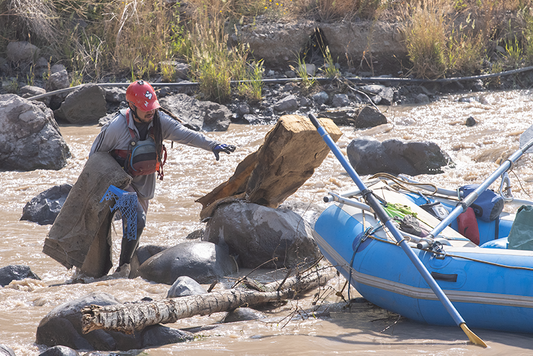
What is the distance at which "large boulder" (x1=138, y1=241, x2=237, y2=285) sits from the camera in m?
4.20

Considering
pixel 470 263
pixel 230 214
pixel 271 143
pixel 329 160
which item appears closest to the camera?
pixel 470 263

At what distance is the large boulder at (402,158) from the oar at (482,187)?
9.12ft

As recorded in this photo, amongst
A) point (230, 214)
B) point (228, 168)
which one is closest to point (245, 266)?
point (230, 214)

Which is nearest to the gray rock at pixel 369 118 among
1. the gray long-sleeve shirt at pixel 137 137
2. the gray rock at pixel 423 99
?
the gray rock at pixel 423 99

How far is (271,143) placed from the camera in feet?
14.4

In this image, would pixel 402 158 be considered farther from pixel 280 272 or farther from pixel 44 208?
pixel 44 208

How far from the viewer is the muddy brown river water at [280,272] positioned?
284 cm

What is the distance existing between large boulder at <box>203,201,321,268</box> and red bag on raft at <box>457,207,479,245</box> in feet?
4.19

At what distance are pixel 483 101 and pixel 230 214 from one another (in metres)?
6.40

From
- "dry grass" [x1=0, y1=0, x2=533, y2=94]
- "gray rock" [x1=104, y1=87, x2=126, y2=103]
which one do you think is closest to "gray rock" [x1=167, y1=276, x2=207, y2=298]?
"dry grass" [x1=0, y1=0, x2=533, y2=94]

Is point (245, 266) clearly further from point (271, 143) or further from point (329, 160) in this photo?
point (329, 160)

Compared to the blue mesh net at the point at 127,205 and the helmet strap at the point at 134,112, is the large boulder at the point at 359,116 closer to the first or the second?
the helmet strap at the point at 134,112

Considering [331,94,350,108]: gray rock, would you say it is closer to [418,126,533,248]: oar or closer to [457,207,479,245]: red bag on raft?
[418,126,533,248]: oar

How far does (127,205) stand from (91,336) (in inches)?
57.6
